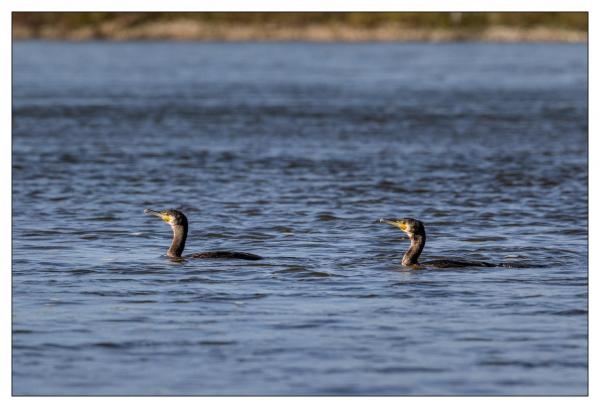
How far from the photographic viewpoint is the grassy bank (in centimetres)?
9806

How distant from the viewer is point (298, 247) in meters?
17.1

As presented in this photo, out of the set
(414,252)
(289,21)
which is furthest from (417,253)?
(289,21)

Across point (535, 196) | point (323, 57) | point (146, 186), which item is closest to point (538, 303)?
point (535, 196)

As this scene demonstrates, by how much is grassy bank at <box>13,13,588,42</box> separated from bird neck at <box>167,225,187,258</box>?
8264 centimetres

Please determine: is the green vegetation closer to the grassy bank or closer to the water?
the grassy bank

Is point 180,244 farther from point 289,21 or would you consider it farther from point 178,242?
point 289,21

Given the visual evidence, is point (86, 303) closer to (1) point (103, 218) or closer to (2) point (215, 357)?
(2) point (215, 357)

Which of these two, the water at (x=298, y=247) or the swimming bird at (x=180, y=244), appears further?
the swimming bird at (x=180, y=244)

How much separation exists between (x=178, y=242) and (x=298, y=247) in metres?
1.61

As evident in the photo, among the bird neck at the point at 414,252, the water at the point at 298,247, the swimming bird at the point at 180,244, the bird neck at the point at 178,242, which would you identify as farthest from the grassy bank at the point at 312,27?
the bird neck at the point at 414,252

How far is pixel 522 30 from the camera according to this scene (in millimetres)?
98812

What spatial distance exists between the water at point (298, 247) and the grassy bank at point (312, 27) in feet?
184

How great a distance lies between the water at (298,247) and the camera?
11172 mm

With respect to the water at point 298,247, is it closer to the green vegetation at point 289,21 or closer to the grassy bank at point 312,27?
the green vegetation at point 289,21
